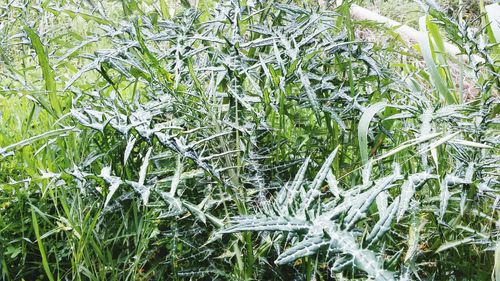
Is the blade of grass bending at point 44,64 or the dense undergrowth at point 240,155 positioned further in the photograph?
the blade of grass bending at point 44,64

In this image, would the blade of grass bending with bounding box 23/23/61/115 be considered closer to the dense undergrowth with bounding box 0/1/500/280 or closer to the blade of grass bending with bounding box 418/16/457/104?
the dense undergrowth with bounding box 0/1/500/280

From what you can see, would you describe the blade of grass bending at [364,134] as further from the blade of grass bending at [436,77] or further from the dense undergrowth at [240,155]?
the blade of grass bending at [436,77]

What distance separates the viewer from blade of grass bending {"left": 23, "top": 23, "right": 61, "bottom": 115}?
1.34 m

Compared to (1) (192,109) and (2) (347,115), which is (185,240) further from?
(2) (347,115)

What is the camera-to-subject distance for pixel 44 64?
1369 mm

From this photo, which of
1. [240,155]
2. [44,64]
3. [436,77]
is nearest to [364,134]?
[240,155]

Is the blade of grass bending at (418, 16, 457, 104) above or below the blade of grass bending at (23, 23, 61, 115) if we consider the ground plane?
below

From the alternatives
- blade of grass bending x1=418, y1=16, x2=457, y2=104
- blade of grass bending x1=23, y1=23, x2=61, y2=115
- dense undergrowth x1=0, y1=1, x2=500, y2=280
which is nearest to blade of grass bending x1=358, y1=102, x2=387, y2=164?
dense undergrowth x1=0, y1=1, x2=500, y2=280

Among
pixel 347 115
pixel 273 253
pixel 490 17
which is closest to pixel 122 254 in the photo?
pixel 273 253

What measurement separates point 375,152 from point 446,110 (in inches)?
12.8

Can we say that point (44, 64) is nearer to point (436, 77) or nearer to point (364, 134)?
point (364, 134)

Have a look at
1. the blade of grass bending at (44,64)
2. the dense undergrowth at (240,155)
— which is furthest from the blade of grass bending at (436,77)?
the blade of grass bending at (44,64)

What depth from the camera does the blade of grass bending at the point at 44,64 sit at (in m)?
1.34

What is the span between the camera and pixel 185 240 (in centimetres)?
131
